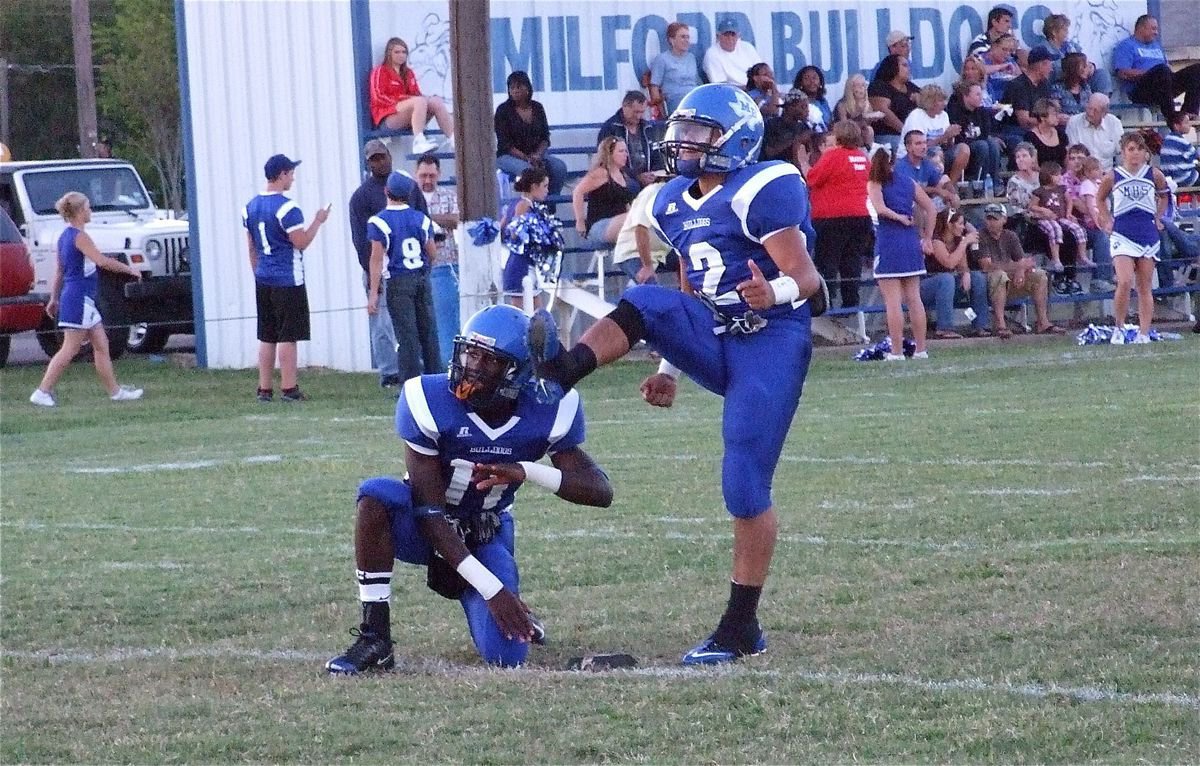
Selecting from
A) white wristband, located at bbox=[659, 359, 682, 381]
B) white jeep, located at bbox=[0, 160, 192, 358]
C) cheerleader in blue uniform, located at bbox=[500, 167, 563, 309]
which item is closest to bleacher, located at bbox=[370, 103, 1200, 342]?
cheerleader in blue uniform, located at bbox=[500, 167, 563, 309]

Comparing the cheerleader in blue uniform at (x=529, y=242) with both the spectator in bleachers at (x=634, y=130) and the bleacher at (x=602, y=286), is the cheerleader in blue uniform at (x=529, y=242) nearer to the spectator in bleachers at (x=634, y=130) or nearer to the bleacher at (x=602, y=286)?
the bleacher at (x=602, y=286)

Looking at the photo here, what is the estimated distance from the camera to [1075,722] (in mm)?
4625

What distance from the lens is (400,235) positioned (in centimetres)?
1467

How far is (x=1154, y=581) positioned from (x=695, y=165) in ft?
6.63

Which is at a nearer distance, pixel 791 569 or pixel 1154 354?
pixel 791 569

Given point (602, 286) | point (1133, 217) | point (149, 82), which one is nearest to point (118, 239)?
point (602, 286)

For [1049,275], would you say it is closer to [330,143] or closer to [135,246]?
[330,143]

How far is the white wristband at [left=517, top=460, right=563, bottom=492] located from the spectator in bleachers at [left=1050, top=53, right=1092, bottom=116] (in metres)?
16.0

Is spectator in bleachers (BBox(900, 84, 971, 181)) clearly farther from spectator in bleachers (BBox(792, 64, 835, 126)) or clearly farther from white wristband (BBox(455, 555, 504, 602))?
white wristband (BBox(455, 555, 504, 602))

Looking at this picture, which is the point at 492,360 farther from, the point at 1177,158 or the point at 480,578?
the point at 1177,158

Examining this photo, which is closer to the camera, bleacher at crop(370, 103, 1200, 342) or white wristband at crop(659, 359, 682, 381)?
white wristband at crop(659, 359, 682, 381)

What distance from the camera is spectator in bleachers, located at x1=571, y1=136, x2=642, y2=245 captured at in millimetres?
17328

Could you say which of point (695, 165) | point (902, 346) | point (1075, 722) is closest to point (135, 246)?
point (902, 346)

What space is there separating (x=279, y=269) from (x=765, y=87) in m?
5.46
